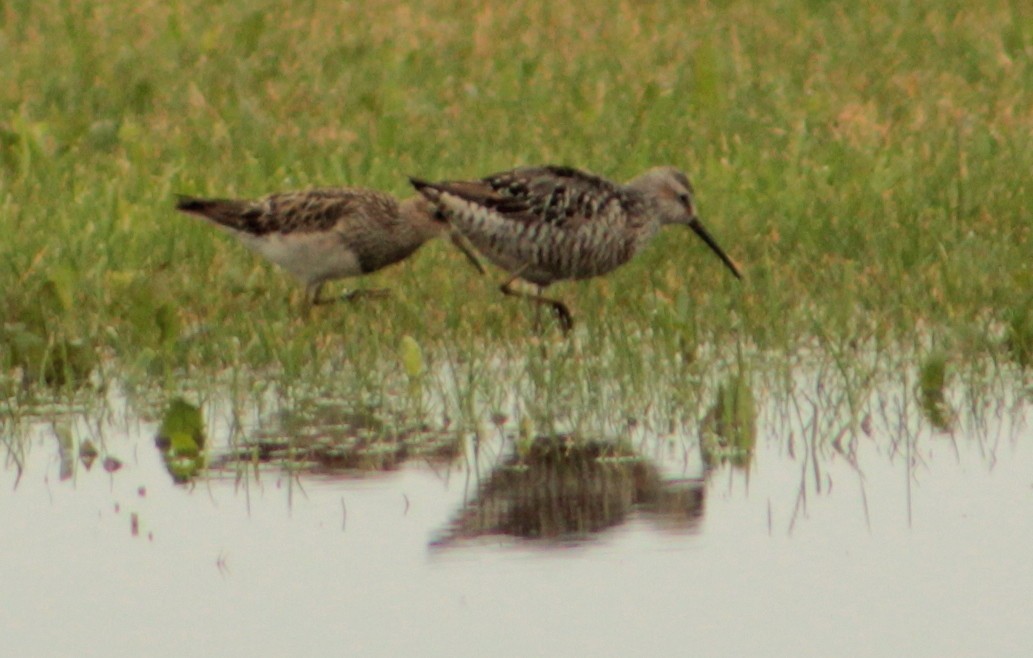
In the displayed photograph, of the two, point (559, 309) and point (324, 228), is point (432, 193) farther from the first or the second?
point (559, 309)

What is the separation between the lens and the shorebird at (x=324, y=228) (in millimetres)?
10578

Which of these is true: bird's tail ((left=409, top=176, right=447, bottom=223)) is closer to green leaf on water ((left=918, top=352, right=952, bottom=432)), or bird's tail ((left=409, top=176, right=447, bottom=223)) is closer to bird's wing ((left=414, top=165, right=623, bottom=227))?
bird's wing ((left=414, top=165, right=623, bottom=227))

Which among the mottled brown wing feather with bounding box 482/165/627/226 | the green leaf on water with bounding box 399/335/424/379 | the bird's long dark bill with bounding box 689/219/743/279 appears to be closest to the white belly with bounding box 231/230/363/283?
the mottled brown wing feather with bounding box 482/165/627/226

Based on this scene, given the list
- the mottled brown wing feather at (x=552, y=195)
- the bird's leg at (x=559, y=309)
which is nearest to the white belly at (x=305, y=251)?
the mottled brown wing feather at (x=552, y=195)

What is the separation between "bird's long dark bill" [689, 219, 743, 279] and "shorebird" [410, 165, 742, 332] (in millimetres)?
12

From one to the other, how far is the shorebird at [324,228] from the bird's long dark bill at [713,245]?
3.73 ft

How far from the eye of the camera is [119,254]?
10.8 metres

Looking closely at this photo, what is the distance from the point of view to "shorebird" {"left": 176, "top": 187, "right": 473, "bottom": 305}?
10578 mm

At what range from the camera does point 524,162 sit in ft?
41.9

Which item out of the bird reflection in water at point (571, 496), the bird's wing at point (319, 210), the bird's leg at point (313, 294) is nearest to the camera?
the bird reflection in water at point (571, 496)

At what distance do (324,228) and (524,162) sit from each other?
2.35 metres

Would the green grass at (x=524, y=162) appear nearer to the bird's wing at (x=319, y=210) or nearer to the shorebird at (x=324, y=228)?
the shorebird at (x=324, y=228)

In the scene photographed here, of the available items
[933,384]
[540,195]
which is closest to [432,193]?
[540,195]

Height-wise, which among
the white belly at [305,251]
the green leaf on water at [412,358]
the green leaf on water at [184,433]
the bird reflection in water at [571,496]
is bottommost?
the bird reflection in water at [571,496]
